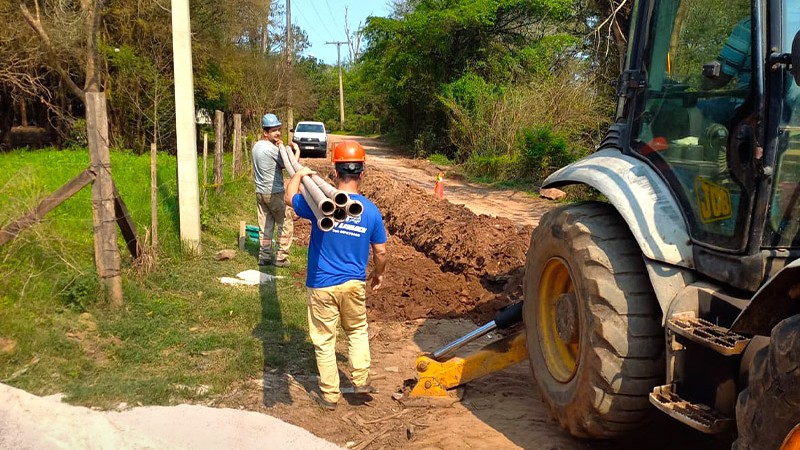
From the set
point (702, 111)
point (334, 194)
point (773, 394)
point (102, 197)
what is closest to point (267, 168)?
point (102, 197)

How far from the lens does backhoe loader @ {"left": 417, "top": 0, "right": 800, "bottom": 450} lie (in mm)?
3051

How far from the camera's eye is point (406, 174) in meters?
26.1

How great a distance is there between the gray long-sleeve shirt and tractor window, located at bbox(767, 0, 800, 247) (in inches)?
267

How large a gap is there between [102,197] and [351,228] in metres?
2.84

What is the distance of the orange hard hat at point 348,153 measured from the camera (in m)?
4.77

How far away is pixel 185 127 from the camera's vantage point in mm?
9227

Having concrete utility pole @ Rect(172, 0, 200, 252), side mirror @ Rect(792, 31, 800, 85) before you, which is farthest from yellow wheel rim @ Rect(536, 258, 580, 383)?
concrete utility pole @ Rect(172, 0, 200, 252)

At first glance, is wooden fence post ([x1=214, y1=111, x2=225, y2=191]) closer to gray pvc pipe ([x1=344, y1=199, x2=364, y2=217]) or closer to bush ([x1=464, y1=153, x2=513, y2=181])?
gray pvc pipe ([x1=344, y1=199, x2=364, y2=217])

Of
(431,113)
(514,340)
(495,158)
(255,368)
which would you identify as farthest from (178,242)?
(431,113)

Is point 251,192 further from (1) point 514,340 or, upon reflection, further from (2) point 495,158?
(1) point 514,340

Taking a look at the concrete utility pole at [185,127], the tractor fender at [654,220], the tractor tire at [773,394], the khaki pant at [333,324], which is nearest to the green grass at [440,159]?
the concrete utility pole at [185,127]

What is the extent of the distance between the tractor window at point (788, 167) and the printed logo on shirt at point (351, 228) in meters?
2.55

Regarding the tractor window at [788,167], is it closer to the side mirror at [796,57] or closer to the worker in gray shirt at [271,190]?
the side mirror at [796,57]

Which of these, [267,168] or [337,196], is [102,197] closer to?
[267,168]
